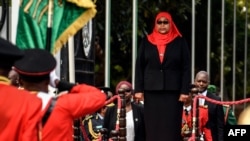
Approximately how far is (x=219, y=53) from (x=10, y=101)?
1949 cm

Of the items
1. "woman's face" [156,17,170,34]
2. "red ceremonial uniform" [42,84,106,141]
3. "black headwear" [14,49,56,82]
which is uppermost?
"woman's face" [156,17,170,34]

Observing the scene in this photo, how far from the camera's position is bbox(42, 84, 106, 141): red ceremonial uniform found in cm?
543

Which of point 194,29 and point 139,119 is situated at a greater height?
point 194,29

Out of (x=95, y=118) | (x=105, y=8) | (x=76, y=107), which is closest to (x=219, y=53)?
(x=105, y=8)

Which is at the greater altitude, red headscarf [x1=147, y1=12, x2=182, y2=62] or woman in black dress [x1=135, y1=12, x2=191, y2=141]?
red headscarf [x1=147, y1=12, x2=182, y2=62]

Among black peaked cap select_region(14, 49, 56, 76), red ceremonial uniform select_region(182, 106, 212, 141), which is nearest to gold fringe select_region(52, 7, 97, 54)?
red ceremonial uniform select_region(182, 106, 212, 141)

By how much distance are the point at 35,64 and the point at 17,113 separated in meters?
0.64

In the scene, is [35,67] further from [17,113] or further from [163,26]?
[163,26]

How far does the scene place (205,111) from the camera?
11898mm

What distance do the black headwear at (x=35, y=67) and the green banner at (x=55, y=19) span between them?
10.7ft

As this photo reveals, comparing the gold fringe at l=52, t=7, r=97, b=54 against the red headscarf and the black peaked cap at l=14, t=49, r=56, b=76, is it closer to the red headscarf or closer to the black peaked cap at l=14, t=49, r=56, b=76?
the red headscarf

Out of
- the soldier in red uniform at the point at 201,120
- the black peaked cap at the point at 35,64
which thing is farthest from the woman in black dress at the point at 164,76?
the black peaked cap at the point at 35,64

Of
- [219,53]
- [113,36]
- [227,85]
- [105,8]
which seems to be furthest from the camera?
[227,85]

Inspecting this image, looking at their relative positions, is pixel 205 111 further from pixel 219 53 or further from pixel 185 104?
pixel 219 53
